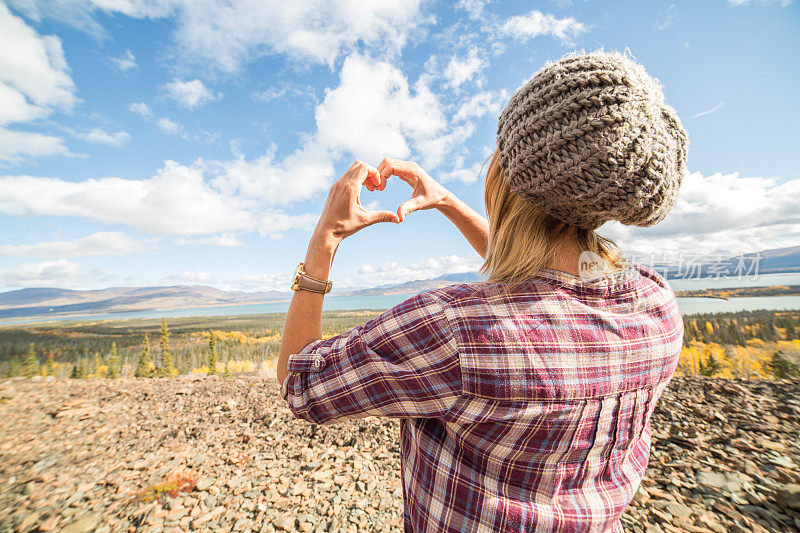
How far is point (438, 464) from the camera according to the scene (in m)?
0.95

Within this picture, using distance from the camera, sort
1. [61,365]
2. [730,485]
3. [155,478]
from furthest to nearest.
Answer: [61,365], [155,478], [730,485]

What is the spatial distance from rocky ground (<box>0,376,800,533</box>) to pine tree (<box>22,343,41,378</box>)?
55cm

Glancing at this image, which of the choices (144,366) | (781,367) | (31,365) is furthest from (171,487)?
(781,367)

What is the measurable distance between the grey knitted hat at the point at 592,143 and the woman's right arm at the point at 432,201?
1.63 ft

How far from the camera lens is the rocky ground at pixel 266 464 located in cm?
318

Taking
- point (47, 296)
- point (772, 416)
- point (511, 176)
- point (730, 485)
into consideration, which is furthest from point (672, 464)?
point (47, 296)

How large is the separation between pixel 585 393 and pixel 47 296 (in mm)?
144655

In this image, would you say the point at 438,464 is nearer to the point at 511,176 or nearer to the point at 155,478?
the point at 511,176

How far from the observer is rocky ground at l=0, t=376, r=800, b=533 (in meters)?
3.18

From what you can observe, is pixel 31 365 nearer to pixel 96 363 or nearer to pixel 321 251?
pixel 96 363

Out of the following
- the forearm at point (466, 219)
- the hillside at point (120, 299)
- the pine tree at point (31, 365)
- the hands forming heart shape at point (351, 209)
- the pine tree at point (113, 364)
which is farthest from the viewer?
the hillside at point (120, 299)

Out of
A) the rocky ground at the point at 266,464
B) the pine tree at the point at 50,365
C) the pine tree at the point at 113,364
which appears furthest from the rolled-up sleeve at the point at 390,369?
the pine tree at the point at 113,364

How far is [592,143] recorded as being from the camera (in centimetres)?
80

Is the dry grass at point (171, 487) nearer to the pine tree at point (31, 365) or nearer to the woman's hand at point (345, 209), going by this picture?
the woman's hand at point (345, 209)
